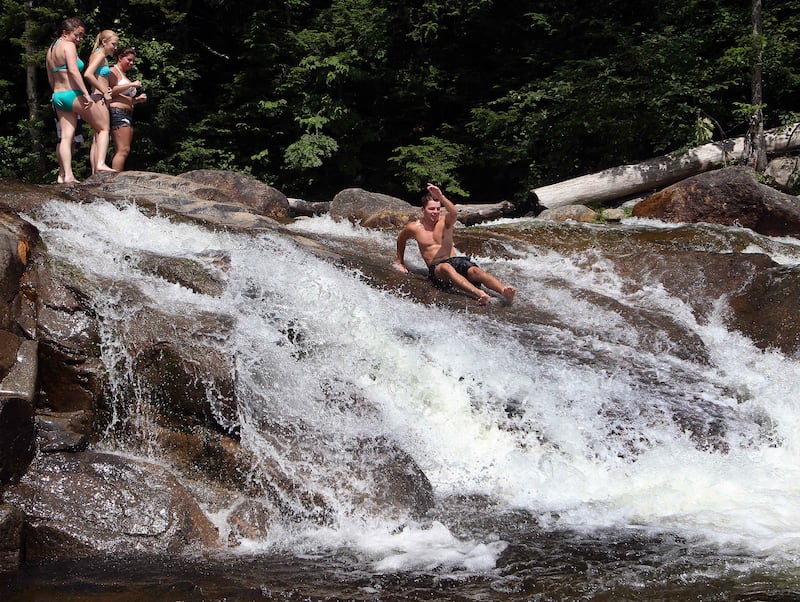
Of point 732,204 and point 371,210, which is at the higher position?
point 732,204

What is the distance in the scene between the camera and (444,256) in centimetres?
745

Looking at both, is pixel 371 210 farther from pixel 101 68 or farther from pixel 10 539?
pixel 10 539

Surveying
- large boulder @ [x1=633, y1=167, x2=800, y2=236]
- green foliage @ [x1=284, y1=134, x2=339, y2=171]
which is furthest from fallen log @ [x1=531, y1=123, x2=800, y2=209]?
green foliage @ [x1=284, y1=134, x2=339, y2=171]

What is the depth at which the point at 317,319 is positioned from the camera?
20.2 ft

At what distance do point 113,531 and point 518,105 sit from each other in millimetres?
12524

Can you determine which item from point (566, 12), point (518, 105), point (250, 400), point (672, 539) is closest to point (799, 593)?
point (672, 539)

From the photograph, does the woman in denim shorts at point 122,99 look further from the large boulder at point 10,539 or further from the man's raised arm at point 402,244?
the large boulder at point 10,539

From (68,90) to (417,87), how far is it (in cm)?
921

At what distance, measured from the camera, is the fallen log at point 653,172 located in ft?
41.4

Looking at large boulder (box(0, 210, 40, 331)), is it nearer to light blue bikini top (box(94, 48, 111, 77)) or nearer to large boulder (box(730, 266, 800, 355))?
light blue bikini top (box(94, 48, 111, 77))

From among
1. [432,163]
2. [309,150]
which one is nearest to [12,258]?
[309,150]

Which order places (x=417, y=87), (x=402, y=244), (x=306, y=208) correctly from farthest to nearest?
1. (x=417, y=87)
2. (x=306, y=208)
3. (x=402, y=244)

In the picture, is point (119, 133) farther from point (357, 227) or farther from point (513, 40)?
point (513, 40)

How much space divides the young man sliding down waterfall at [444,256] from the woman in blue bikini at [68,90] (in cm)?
385
